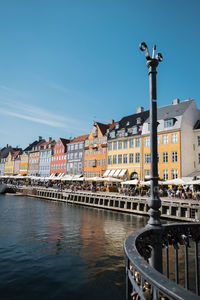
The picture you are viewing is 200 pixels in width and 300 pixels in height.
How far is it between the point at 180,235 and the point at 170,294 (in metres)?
3.03

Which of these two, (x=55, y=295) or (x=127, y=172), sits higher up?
(x=127, y=172)

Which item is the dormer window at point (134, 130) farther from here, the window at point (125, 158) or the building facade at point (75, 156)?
the building facade at point (75, 156)

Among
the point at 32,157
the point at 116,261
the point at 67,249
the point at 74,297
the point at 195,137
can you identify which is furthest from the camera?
the point at 32,157

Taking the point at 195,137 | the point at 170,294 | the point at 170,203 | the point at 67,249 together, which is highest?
the point at 195,137

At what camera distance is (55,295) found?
7570 millimetres

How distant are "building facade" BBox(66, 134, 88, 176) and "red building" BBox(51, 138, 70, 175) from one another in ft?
8.66

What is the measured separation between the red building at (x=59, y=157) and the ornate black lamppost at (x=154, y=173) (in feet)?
207

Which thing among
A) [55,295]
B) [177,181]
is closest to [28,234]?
[55,295]

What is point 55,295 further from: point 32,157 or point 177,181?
point 32,157

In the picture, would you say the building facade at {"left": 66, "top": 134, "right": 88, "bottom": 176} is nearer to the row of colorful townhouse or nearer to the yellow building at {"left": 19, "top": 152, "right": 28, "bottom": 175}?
the row of colorful townhouse

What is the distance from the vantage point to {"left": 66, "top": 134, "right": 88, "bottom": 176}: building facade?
61344 mm

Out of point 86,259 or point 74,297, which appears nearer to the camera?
point 74,297

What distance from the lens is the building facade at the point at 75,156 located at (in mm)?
61344

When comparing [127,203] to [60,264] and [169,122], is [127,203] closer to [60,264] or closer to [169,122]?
[169,122]
